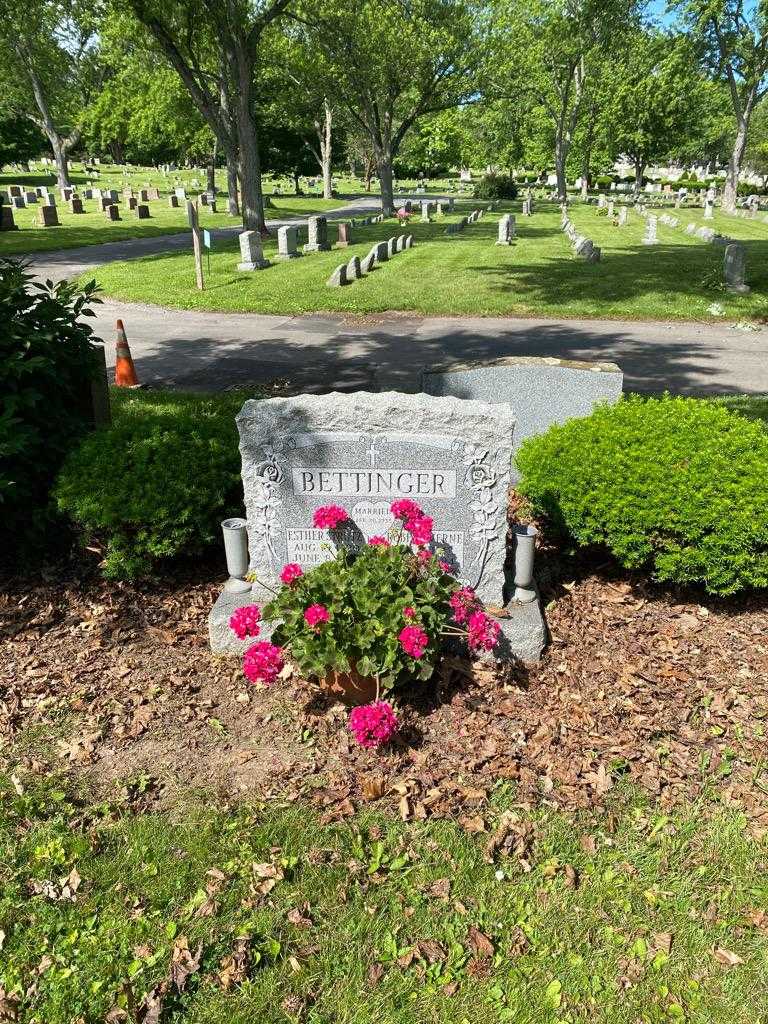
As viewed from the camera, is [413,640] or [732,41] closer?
[413,640]

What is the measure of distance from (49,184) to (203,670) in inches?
2671

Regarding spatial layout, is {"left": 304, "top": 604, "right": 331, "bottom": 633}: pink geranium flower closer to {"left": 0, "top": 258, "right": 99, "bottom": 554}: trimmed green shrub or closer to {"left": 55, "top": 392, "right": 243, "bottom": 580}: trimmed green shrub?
{"left": 55, "top": 392, "right": 243, "bottom": 580}: trimmed green shrub

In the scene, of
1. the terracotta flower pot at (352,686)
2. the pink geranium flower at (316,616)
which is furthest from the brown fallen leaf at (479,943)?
the pink geranium flower at (316,616)

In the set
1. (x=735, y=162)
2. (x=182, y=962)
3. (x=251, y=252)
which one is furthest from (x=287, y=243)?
(x=735, y=162)

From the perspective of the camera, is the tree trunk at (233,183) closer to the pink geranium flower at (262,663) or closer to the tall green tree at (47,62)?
the tall green tree at (47,62)

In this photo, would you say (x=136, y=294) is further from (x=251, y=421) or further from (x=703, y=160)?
(x=703, y=160)

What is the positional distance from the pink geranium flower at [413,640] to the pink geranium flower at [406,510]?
30.2 inches

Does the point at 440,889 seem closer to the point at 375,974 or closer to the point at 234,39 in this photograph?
the point at 375,974

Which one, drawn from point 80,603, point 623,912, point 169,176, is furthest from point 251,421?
point 169,176

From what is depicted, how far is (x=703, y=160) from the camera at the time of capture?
352ft

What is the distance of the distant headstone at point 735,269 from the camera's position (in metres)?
17.4

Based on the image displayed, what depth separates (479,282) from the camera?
1928 centimetres

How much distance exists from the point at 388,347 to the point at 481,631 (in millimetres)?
9771

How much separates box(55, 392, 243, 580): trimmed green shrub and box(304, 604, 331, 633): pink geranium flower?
66.2 inches
